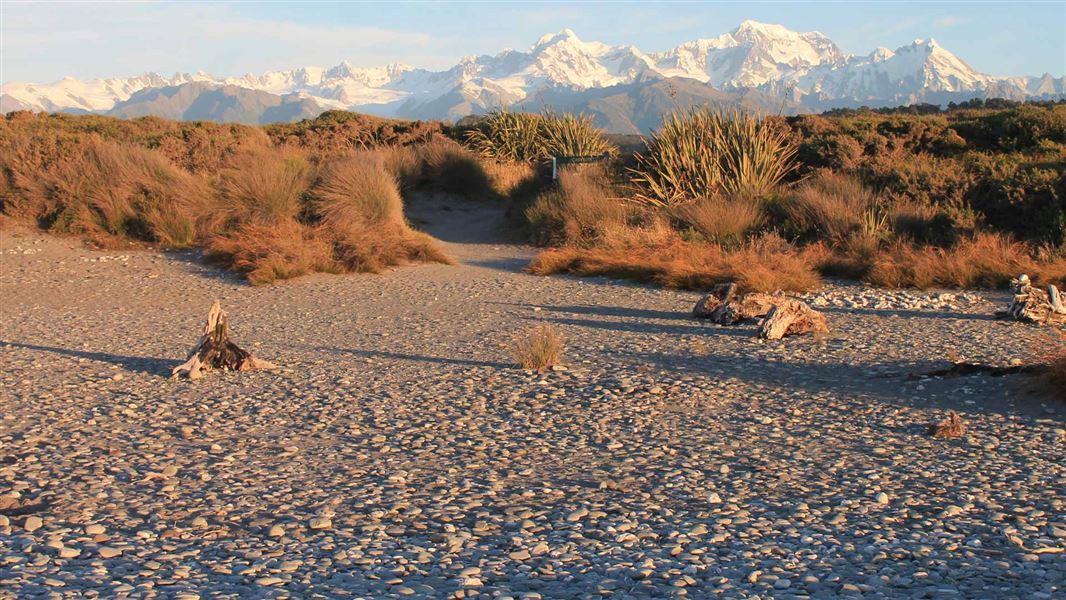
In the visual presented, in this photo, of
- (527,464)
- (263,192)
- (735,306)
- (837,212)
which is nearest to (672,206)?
(837,212)

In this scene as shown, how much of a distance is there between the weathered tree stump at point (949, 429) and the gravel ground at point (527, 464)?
9cm

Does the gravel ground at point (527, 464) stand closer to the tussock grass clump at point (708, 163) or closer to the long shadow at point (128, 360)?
the long shadow at point (128, 360)

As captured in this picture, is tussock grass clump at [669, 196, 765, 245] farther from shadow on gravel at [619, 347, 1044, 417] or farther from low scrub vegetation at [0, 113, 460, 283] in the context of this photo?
shadow on gravel at [619, 347, 1044, 417]

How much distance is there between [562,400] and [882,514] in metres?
2.77

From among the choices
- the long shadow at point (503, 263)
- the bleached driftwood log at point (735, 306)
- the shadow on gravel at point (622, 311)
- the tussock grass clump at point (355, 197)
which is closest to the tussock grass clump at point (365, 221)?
the tussock grass clump at point (355, 197)

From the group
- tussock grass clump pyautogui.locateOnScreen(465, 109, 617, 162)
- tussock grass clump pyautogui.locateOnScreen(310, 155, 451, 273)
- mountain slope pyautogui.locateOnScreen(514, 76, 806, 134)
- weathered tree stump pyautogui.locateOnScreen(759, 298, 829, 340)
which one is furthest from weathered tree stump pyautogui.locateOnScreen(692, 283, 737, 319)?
mountain slope pyautogui.locateOnScreen(514, 76, 806, 134)

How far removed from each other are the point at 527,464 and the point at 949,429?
98.9 inches

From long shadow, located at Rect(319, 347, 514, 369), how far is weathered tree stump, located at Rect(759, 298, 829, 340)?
2.48 meters

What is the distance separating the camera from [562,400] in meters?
6.98

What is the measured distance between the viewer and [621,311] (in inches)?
429

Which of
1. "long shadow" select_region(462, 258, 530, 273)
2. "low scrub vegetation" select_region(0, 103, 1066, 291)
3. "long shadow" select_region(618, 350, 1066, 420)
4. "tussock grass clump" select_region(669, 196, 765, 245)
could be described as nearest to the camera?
"long shadow" select_region(618, 350, 1066, 420)

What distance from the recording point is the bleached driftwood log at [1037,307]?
31.6ft

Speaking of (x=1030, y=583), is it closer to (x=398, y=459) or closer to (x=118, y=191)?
(x=398, y=459)

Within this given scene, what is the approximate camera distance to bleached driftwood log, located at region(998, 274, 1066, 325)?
31.6ft
